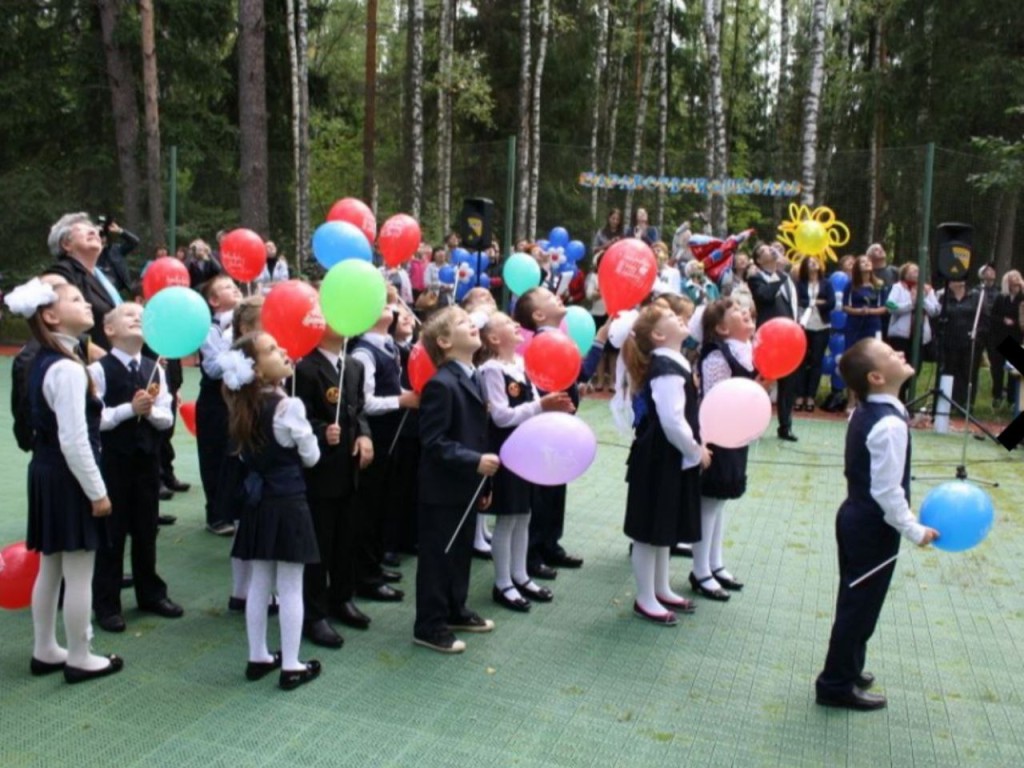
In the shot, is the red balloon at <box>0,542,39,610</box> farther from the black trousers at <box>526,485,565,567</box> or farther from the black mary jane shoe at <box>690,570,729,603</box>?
the black mary jane shoe at <box>690,570,729,603</box>

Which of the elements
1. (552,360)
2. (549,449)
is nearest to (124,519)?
(549,449)

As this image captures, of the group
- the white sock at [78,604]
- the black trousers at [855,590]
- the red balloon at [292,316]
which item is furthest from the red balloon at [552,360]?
the white sock at [78,604]

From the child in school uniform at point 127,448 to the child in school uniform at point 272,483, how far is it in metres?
0.67

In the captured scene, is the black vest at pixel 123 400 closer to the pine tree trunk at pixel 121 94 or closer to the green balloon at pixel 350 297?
the green balloon at pixel 350 297

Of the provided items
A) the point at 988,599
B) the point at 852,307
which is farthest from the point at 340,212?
the point at 852,307

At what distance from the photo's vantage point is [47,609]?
11.1 feet

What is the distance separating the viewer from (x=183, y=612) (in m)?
4.11

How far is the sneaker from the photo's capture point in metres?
3.77

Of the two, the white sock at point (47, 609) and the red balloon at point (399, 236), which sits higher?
the red balloon at point (399, 236)

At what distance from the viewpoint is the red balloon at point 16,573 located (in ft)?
11.6

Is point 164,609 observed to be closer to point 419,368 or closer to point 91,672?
point 91,672

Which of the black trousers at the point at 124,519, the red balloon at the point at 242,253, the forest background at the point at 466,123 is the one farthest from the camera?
the forest background at the point at 466,123

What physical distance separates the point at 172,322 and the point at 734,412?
2405mm

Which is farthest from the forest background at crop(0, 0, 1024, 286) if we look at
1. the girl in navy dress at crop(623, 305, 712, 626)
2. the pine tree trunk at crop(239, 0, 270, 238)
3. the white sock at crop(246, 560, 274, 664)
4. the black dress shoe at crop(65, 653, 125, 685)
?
the black dress shoe at crop(65, 653, 125, 685)
